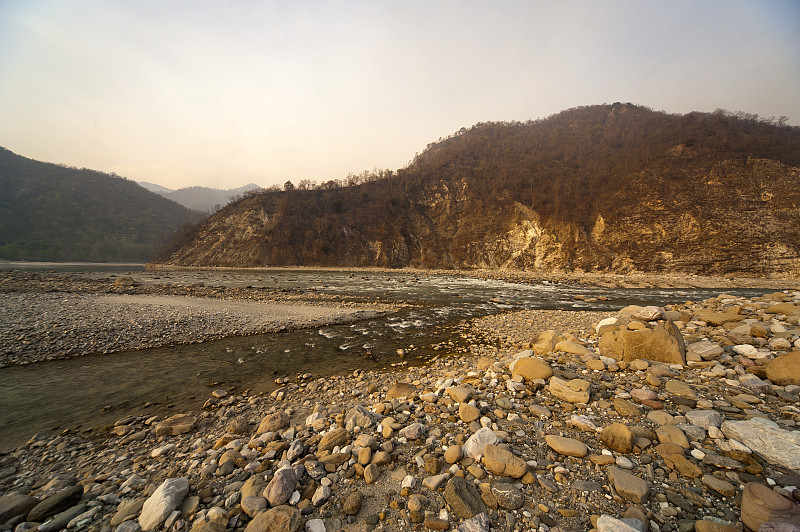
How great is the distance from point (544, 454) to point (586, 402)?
1583 mm

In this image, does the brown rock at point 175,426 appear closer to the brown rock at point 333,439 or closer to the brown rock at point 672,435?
the brown rock at point 333,439

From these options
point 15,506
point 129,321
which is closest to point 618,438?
point 15,506

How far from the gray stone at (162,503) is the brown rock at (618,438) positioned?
4.83 meters

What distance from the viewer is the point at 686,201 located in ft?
164

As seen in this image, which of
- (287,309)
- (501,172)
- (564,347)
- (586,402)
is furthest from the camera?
(501,172)

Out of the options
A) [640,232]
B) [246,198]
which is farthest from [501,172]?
[246,198]

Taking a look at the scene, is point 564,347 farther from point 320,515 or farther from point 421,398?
point 320,515

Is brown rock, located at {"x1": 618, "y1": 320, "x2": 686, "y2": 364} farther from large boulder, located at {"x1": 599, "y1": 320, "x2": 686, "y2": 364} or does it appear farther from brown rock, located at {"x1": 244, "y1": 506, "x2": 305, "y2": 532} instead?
brown rock, located at {"x1": 244, "y1": 506, "x2": 305, "y2": 532}

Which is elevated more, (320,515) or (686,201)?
(686,201)

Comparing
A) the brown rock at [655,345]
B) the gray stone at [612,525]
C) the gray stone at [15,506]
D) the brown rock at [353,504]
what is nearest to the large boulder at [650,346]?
the brown rock at [655,345]

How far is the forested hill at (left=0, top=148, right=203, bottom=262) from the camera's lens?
7894 cm

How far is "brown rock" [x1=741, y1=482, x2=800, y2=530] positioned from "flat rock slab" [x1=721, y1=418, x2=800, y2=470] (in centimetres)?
81

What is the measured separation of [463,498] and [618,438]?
1991mm

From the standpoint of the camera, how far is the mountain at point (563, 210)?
4584cm
